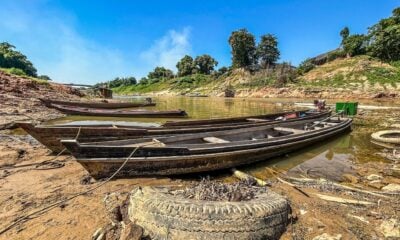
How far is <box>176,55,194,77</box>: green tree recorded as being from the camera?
96.9m

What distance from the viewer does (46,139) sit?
7473 millimetres

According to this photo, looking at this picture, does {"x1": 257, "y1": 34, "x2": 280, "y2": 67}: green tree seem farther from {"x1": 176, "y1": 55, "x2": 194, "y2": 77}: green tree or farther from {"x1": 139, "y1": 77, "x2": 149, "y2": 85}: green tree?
{"x1": 139, "y1": 77, "x2": 149, "y2": 85}: green tree

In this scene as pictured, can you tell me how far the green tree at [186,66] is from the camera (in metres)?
96.9

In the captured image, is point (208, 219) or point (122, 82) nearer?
point (208, 219)

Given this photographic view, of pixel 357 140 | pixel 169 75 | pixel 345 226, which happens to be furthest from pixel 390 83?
pixel 169 75

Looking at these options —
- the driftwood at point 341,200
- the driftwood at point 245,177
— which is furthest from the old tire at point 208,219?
the driftwood at point 245,177

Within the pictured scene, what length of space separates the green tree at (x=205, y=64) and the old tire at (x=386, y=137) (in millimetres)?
85663

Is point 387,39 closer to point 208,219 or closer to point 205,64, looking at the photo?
point 208,219

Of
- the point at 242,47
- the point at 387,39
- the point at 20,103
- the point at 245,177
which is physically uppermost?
the point at 242,47

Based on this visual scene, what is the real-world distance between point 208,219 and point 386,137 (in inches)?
424

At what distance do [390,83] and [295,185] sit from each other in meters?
43.2

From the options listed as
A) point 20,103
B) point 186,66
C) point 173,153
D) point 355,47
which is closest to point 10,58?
point 20,103

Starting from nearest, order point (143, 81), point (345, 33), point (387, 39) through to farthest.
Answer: point (387, 39) < point (345, 33) < point (143, 81)

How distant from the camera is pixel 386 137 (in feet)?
35.5
